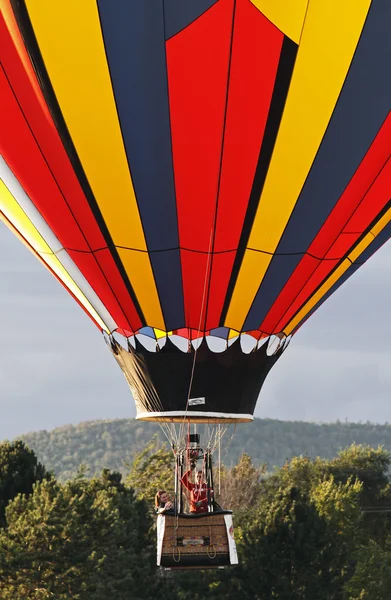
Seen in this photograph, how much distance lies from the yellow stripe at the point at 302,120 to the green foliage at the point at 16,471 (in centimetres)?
3448

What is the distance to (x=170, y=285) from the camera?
1938 centimetres

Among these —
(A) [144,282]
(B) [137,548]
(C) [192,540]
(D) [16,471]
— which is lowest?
(C) [192,540]

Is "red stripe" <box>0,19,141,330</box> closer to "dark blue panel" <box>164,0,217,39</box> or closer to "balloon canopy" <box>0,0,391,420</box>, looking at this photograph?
"balloon canopy" <box>0,0,391,420</box>

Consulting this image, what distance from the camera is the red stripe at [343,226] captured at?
18.9 m

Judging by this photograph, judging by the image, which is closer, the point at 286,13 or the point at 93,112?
the point at 286,13

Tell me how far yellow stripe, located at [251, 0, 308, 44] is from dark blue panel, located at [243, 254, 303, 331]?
466cm

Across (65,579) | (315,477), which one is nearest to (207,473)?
(65,579)

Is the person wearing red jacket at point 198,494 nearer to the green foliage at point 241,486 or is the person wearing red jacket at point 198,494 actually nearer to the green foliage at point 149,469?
the green foliage at point 149,469

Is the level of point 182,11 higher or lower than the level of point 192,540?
higher

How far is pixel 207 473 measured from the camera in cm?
1869

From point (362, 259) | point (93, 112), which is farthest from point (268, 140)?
point (362, 259)

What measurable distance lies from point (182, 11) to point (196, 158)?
8.68 feet

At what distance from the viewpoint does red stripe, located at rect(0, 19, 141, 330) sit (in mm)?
17453

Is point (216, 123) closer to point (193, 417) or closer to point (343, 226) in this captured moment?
point (343, 226)
